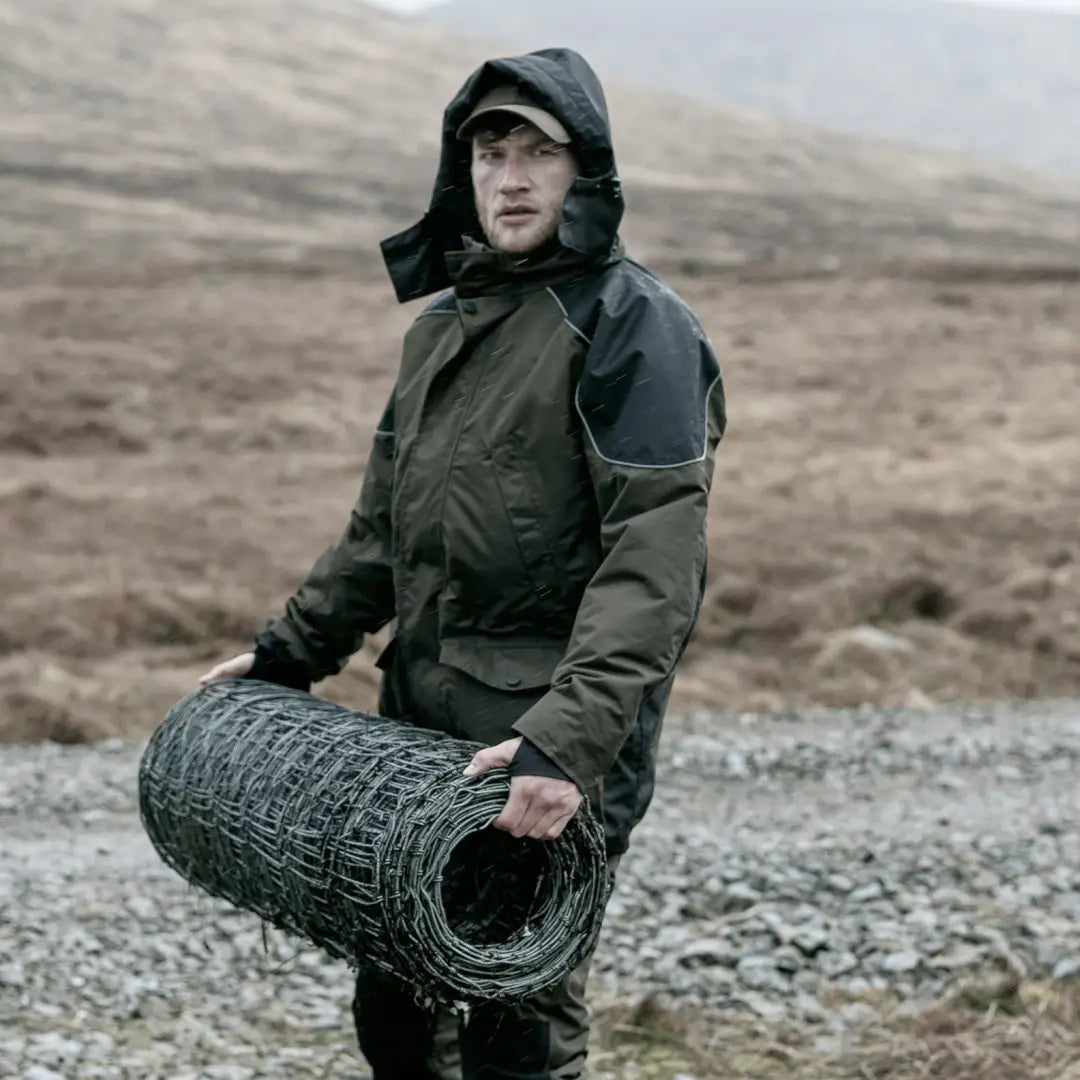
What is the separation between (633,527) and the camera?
288 centimetres

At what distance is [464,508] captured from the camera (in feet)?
10.3

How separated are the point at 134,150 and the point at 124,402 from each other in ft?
165

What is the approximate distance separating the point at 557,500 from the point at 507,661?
1.15 ft

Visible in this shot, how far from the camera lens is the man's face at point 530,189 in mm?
3172

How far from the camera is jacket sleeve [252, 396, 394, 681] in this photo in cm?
358

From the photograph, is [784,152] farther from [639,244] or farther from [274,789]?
[274,789]

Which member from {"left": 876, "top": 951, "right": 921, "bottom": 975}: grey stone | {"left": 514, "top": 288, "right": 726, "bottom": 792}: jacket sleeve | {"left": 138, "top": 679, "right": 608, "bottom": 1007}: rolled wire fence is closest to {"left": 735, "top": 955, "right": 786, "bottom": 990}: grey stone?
{"left": 876, "top": 951, "right": 921, "bottom": 975}: grey stone

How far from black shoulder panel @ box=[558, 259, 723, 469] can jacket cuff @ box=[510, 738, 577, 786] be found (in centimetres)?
58

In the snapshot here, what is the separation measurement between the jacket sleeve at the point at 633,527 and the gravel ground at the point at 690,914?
198 centimetres

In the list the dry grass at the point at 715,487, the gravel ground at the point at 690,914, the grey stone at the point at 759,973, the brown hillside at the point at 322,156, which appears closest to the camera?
the gravel ground at the point at 690,914

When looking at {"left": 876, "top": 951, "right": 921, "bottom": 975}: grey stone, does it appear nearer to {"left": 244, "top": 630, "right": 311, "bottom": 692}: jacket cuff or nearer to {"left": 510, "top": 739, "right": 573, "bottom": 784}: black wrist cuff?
{"left": 244, "top": 630, "right": 311, "bottom": 692}: jacket cuff

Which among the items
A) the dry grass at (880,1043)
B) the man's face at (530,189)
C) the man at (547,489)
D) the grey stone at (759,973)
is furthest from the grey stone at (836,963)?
the man's face at (530,189)

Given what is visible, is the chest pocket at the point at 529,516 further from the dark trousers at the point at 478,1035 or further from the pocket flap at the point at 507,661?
the dark trousers at the point at 478,1035

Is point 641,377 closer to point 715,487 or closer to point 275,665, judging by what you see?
point 275,665
